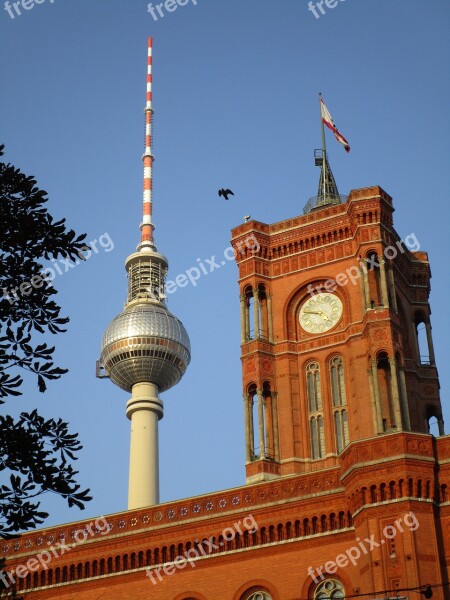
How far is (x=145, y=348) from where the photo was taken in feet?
284

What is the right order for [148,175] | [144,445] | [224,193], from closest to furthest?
[224,193] < [144,445] < [148,175]

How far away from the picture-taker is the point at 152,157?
330 ft

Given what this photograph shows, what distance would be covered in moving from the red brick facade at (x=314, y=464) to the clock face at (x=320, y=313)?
0.08 m

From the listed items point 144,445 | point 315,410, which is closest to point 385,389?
point 315,410

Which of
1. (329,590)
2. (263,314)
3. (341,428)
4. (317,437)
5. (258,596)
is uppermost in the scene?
(263,314)

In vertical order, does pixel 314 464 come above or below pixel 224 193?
below

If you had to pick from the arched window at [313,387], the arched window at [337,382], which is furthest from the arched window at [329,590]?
the arched window at [313,387]

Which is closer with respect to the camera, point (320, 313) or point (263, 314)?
point (320, 313)

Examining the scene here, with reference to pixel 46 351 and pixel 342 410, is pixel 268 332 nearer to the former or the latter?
pixel 342 410

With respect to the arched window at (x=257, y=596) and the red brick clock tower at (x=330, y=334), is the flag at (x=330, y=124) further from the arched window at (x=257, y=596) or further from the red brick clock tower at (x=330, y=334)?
the arched window at (x=257, y=596)

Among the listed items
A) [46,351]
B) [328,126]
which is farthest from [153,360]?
[46,351]

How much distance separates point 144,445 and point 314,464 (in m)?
36.3

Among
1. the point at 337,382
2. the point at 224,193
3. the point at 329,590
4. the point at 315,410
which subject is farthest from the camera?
the point at 337,382

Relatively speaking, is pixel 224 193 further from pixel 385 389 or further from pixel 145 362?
pixel 145 362
